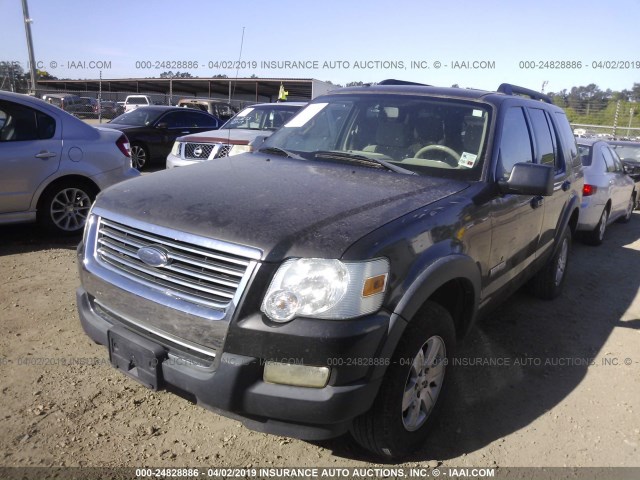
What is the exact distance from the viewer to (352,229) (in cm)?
229

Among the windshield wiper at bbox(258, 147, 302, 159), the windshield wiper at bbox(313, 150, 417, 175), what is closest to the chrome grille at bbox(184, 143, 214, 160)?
the windshield wiper at bbox(258, 147, 302, 159)

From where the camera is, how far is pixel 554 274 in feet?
16.5

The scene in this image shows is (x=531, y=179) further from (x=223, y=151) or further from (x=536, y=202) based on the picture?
(x=223, y=151)

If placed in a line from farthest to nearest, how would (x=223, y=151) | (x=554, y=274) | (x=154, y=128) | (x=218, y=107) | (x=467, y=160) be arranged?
(x=218, y=107) < (x=154, y=128) < (x=223, y=151) < (x=554, y=274) < (x=467, y=160)

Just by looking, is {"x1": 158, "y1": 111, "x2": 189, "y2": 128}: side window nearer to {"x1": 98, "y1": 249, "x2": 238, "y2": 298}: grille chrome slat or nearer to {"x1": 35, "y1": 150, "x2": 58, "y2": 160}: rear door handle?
{"x1": 35, "y1": 150, "x2": 58, "y2": 160}: rear door handle

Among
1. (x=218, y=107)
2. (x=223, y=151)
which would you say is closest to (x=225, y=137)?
(x=223, y=151)

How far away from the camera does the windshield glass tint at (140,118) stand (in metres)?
12.4

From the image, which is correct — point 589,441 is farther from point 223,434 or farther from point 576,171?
point 576,171

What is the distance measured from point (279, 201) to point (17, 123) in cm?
438

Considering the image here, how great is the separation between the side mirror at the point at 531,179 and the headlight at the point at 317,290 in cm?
142

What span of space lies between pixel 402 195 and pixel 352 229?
1.99 feet

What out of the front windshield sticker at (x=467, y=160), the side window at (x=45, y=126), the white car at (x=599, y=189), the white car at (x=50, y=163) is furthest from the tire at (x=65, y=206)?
the white car at (x=599, y=189)

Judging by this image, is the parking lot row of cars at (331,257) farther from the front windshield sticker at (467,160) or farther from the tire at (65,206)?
the tire at (65,206)

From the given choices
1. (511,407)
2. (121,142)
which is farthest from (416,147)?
(121,142)
